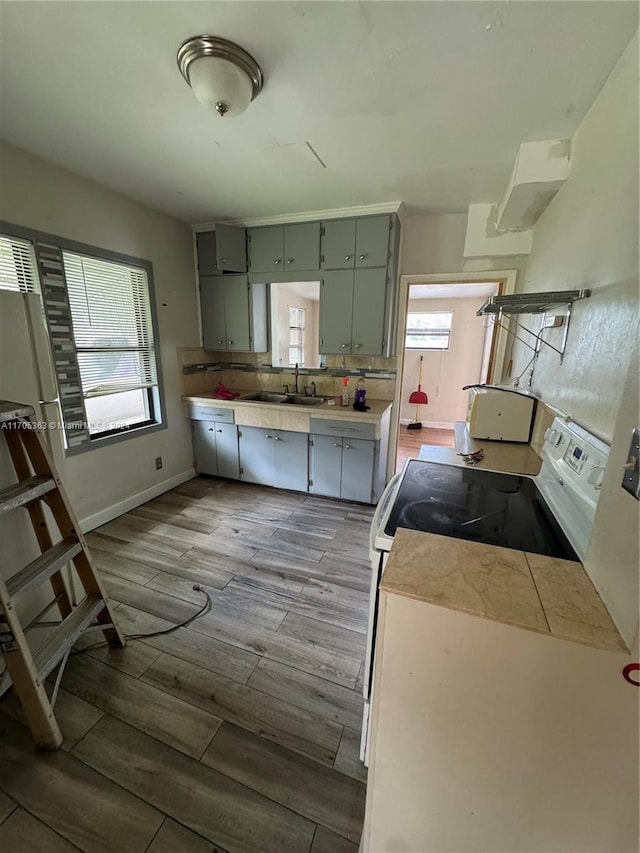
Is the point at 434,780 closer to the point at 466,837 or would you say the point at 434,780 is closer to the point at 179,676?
the point at 466,837

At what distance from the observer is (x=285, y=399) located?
364 cm

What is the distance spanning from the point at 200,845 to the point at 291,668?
61cm

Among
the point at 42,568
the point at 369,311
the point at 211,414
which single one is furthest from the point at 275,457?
the point at 42,568

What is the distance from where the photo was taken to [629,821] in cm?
64

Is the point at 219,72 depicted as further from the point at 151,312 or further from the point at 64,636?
the point at 64,636

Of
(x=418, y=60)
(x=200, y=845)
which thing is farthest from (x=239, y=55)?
(x=200, y=845)

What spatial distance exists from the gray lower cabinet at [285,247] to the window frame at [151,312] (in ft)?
3.21

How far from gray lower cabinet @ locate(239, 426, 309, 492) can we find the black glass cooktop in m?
1.74

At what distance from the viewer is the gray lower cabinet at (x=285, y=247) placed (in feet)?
9.86

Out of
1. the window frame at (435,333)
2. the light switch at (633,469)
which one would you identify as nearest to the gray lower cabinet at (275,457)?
the light switch at (633,469)

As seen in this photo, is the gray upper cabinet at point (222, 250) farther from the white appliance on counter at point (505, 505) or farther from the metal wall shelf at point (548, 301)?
the white appliance on counter at point (505, 505)

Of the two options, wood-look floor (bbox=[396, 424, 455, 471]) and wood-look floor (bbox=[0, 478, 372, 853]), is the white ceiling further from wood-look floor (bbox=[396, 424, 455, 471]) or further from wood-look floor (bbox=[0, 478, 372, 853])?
wood-look floor (bbox=[396, 424, 455, 471])

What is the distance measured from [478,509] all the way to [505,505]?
131 millimetres

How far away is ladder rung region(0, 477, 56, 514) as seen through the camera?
1.24m
